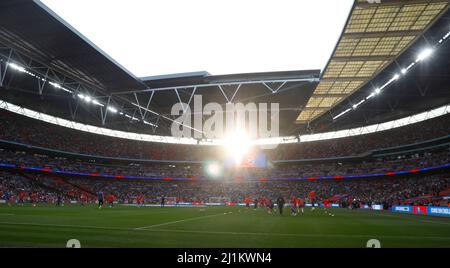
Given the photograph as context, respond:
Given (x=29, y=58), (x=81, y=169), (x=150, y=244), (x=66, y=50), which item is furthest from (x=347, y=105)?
(x=81, y=169)

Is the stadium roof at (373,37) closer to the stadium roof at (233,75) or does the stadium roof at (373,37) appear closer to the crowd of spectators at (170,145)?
the stadium roof at (233,75)

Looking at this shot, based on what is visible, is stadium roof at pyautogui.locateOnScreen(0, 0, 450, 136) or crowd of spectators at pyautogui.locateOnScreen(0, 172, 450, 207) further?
crowd of spectators at pyautogui.locateOnScreen(0, 172, 450, 207)

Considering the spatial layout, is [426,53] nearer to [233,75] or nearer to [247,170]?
[233,75]

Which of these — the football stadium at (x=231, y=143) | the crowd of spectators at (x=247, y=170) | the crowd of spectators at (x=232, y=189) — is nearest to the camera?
the football stadium at (x=231, y=143)

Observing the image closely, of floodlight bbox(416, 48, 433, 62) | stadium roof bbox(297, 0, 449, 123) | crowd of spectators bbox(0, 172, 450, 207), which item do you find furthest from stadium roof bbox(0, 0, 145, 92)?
floodlight bbox(416, 48, 433, 62)

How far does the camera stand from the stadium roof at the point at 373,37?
844 inches

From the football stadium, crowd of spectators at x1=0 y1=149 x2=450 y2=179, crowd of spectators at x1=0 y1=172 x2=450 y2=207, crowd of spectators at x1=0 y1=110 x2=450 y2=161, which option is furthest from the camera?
crowd of spectators at x1=0 y1=110 x2=450 y2=161

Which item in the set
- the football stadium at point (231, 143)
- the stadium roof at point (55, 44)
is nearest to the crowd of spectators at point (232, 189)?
the football stadium at point (231, 143)

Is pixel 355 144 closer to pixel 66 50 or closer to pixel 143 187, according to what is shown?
pixel 143 187

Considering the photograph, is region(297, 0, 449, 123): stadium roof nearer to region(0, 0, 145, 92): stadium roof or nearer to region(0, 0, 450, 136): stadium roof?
region(0, 0, 450, 136): stadium roof

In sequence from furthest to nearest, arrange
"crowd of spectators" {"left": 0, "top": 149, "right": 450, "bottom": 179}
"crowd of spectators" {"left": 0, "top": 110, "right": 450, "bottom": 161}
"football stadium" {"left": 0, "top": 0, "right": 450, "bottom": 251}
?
"crowd of spectators" {"left": 0, "top": 110, "right": 450, "bottom": 161}, "crowd of spectators" {"left": 0, "top": 149, "right": 450, "bottom": 179}, "football stadium" {"left": 0, "top": 0, "right": 450, "bottom": 251}

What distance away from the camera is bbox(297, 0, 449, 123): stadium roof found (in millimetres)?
21438
